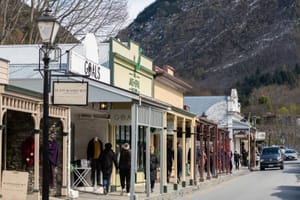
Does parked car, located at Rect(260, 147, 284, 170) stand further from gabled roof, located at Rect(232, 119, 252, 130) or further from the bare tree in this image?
the bare tree

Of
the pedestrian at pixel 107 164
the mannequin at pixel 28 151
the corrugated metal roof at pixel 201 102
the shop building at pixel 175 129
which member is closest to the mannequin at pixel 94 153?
the pedestrian at pixel 107 164

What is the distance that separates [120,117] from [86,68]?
260 centimetres

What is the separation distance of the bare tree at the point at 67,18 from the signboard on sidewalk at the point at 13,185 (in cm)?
2454

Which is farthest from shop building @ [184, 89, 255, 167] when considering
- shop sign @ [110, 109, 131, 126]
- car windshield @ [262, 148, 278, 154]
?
shop sign @ [110, 109, 131, 126]

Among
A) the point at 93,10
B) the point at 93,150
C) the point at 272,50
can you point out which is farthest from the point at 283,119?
the point at 93,150

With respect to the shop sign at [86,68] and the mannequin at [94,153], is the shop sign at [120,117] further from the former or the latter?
the mannequin at [94,153]

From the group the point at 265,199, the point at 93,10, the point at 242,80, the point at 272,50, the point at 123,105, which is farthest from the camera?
the point at 272,50

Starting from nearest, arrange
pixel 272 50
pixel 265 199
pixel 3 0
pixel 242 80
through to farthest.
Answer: pixel 265 199
pixel 3 0
pixel 242 80
pixel 272 50

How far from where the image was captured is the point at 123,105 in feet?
90.5

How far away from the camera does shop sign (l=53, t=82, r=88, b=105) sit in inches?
721

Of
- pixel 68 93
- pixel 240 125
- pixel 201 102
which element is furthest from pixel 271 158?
pixel 68 93

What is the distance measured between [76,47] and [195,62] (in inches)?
6599

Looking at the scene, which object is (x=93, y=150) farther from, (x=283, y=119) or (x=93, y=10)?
(x=283, y=119)

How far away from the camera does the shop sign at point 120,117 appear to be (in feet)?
91.5
